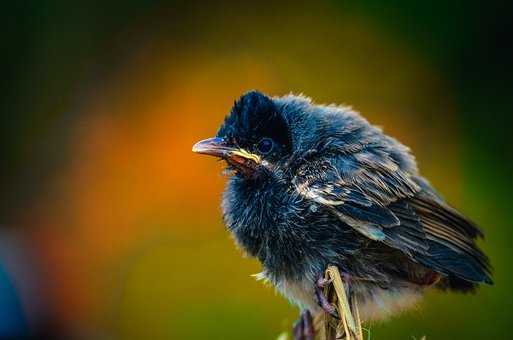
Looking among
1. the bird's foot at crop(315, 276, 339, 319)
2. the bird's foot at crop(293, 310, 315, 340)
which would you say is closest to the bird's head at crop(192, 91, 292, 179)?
the bird's foot at crop(315, 276, 339, 319)

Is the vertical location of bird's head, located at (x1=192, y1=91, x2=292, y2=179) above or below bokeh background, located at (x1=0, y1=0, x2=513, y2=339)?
below

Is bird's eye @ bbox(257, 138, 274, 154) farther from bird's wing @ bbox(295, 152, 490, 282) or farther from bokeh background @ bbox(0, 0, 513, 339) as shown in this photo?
bokeh background @ bbox(0, 0, 513, 339)

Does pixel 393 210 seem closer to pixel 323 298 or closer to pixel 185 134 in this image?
pixel 323 298

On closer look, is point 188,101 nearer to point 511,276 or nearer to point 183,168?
point 183,168

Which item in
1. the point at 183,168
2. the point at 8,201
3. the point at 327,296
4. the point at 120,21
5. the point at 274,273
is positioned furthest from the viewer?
the point at 8,201

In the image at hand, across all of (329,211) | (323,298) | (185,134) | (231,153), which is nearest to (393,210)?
(329,211)

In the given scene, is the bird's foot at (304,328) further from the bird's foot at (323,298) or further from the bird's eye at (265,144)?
the bird's eye at (265,144)

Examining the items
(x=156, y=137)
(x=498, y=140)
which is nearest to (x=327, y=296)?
(x=498, y=140)
